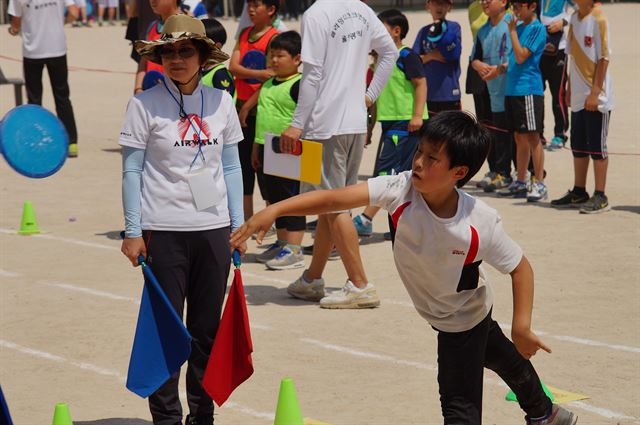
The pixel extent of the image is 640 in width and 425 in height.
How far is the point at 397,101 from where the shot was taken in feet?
33.6

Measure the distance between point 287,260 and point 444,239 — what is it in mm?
4508

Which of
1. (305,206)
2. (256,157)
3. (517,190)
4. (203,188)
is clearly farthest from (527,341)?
(517,190)

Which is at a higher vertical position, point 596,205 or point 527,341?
point 527,341

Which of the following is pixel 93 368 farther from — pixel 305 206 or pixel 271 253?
pixel 271 253

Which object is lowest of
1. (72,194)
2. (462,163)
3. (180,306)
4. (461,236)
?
(72,194)

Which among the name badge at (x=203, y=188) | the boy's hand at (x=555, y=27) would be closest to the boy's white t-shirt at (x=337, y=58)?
the name badge at (x=203, y=188)

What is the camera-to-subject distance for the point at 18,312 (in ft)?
26.1

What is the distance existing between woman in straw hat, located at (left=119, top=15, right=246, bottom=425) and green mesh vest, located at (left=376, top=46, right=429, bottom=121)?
4811mm

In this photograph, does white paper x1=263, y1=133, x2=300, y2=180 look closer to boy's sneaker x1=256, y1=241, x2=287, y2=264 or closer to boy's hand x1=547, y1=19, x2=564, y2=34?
boy's sneaker x1=256, y1=241, x2=287, y2=264

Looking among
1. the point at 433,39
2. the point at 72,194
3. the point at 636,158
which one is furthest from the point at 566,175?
the point at 72,194

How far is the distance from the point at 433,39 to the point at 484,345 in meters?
7.35

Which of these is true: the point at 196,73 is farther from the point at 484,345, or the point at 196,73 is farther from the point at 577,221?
the point at 577,221

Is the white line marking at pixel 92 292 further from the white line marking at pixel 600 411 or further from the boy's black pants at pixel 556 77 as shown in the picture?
the boy's black pants at pixel 556 77

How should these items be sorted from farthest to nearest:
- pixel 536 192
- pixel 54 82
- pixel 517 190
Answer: pixel 54 82
pixel 517 190
pixel 536 192
